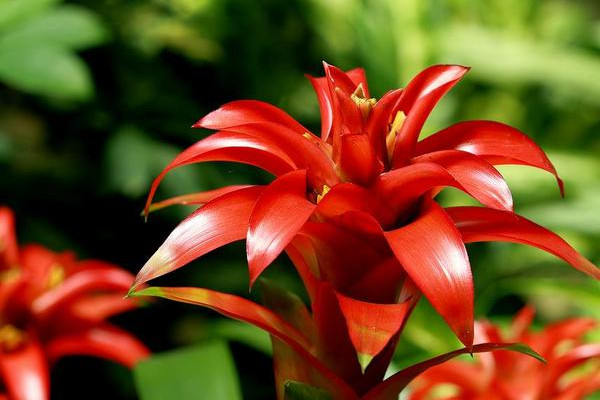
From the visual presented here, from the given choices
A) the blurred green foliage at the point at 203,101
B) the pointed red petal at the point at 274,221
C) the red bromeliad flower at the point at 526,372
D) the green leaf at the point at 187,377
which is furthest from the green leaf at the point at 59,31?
the pointed red petal at the point at 274,221

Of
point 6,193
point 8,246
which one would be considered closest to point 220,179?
point 6,193

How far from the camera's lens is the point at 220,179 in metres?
1.92

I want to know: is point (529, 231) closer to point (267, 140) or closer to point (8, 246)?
point (267, 140)

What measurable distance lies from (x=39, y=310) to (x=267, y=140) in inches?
25.8

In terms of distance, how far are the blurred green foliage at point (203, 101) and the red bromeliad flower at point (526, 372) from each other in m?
0.69

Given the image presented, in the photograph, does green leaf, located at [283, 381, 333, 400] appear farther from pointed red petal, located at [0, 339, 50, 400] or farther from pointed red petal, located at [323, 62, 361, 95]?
pointed red petal, located at [0, 339, 50, 400]

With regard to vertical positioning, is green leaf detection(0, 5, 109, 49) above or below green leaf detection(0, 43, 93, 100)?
above

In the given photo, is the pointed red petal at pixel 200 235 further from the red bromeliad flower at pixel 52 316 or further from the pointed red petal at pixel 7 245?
the pointed red petal at pixel 7 245

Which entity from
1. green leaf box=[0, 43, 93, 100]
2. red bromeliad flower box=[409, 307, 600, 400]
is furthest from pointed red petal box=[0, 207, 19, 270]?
red bromeliad flower box=[409, 307, 600, 400]

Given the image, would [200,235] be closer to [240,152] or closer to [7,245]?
[240,152]

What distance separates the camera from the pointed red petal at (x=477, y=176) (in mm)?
513

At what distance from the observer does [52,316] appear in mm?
1096

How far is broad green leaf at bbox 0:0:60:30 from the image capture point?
1.53m

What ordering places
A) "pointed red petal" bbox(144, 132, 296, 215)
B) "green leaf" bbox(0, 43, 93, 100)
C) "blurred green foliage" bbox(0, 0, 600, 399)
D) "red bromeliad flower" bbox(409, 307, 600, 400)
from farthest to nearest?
"blurred green foliage" bbox(0, 0, 600, 399) < "green leaf" bbox(0, 43, 93, 100) < "red bromeliad flower" bbox(409, 307, 600, 400) < "pointed red petal" bbox(144, 132, 296, 215)
